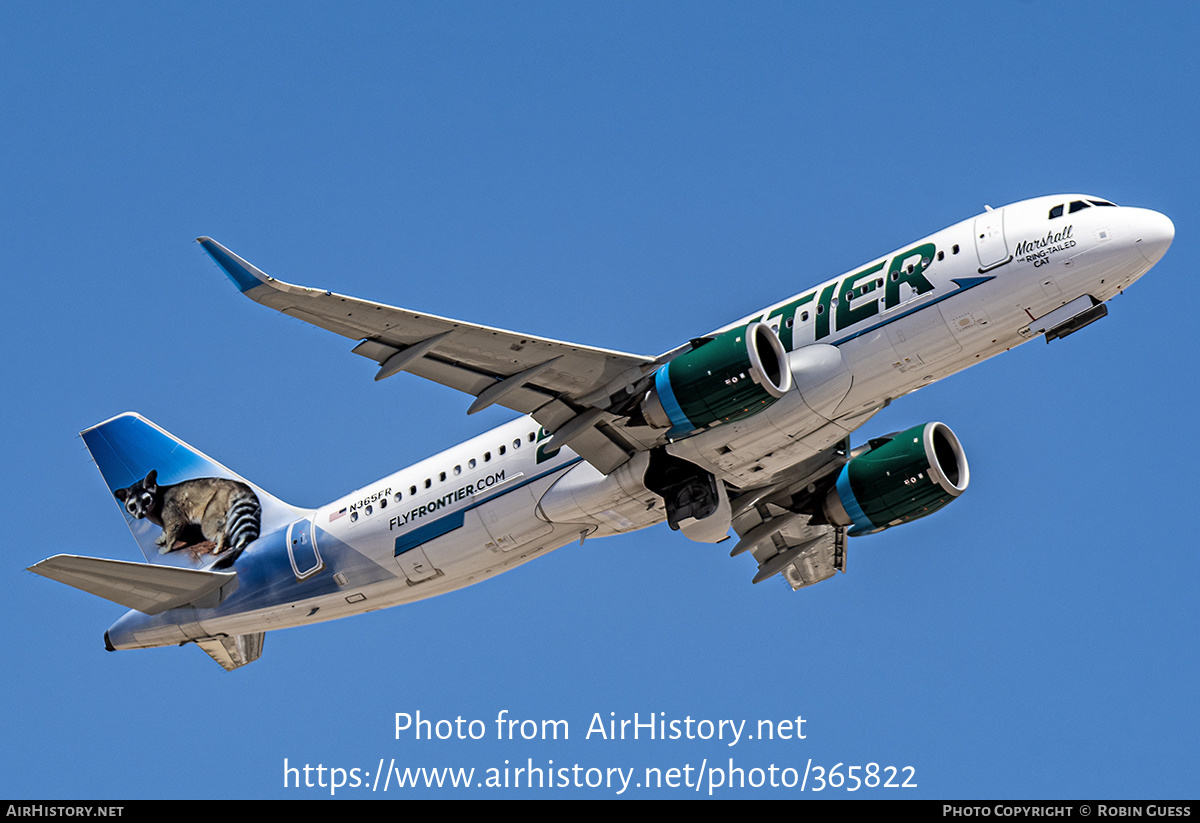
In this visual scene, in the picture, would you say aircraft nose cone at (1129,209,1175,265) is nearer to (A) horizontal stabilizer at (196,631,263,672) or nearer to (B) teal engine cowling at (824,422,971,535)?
(B) teal engine cowling at (824,422,971,535)

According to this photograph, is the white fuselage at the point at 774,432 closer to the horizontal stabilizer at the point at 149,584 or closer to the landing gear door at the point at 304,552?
the landing gear door at the point at 304,552

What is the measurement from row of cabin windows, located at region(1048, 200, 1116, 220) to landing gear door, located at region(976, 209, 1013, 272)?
1.08 meters

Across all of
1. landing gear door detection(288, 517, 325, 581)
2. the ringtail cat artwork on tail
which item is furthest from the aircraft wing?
the ringtail cat artwork on tail

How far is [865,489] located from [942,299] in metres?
7.46

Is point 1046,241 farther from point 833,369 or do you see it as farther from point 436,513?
point 436,513

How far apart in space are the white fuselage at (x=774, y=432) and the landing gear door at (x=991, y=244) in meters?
0.03

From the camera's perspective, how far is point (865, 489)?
3609 centimetres

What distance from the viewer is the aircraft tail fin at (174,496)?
39.1 metres

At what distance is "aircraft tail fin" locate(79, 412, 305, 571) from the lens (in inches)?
1538

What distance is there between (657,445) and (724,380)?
3231mm

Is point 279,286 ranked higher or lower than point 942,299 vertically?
lower

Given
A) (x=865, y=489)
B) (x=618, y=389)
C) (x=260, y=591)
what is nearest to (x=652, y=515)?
(x=618, y=389)

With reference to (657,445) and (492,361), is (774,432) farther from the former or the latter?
(492,361)

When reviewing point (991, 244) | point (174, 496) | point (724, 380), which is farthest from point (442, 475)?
point (991, 244)
